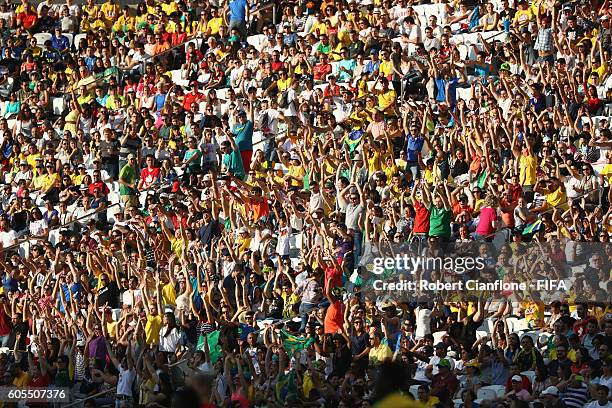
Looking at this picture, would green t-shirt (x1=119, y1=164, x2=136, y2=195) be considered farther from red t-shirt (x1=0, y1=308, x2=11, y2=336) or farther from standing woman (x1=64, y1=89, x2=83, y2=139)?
red t-shirt (x1=0, y1=308, x2=11, y2=336)

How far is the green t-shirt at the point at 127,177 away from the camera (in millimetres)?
22453

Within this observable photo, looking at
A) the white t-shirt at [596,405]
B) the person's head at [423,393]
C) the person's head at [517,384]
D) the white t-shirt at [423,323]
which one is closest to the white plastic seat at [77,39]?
the white t-shirt at [423,323]

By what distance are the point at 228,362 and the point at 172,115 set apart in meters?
7.34

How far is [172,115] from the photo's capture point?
23.5 metres

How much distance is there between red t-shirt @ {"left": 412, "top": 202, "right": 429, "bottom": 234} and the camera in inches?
718

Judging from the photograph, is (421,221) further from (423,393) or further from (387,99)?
(387,99)

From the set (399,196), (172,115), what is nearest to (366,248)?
(399,196)

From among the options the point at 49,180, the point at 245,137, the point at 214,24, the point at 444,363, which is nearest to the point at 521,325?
the point at 444,363

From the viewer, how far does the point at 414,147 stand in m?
20.1

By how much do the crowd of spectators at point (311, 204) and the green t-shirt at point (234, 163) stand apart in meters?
0.03

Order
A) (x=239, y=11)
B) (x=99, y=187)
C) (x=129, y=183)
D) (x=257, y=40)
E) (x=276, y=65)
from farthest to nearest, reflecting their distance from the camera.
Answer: (x=239, y=11)
(x=257, y=40)
(x=276, y=65)
(x=99, y=187)
(x=129, y=183)

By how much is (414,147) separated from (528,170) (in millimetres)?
1834

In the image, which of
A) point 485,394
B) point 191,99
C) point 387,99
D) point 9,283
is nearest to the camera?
point 485,394

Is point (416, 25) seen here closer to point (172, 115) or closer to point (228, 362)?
point (172, 115)
